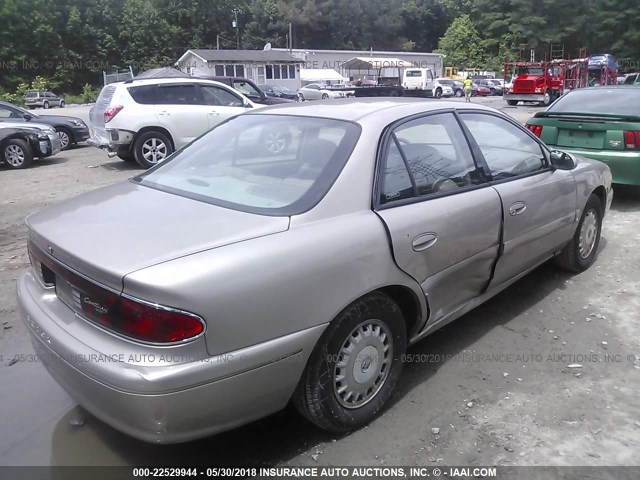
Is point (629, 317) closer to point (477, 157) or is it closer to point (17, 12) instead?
point (477, 157)

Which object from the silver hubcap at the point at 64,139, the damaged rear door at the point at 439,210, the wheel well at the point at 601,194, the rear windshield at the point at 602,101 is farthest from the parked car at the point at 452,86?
the damaged rear door at the point at 439,210

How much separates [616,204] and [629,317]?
3.68 m

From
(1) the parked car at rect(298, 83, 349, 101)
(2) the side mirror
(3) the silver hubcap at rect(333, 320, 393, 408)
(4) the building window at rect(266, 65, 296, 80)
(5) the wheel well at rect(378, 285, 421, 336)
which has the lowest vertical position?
(3) the silver hubcap at rect(333, 320, 393, 408)

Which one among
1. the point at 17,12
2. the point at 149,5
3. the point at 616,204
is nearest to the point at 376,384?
the point at 616,204

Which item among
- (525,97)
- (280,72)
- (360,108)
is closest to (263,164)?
(360,108)

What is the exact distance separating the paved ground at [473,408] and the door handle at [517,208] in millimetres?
874

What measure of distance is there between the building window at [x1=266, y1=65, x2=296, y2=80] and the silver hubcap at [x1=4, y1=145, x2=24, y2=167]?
45.4 meters

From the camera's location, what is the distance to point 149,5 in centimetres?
7400

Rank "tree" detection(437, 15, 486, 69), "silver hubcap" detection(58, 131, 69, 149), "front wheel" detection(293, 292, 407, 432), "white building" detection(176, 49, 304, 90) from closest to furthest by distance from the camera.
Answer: "front wheel" detection(293, 292, 407, 432), "silver hubcap" detection(58, 131, 69, 149), "white building" detection(176, 49, 304, 90), "tree" detection(437, 15, 486, 69)

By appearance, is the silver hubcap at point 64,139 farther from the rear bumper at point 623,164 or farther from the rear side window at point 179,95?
the rear bumper at point 623,164

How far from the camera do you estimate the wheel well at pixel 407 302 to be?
9.42ft

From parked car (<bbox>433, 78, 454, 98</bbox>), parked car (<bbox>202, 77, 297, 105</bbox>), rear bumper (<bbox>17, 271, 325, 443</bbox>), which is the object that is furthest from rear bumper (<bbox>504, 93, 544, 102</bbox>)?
rear bumper (<bbox>17, 271, 325, 443</bbox>)

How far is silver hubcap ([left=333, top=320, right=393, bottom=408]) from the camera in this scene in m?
2.67

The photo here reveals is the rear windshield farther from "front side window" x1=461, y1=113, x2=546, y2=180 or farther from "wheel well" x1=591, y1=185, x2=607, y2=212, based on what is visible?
"front side window" x1=461, y1=113, x2=546, y2=180
